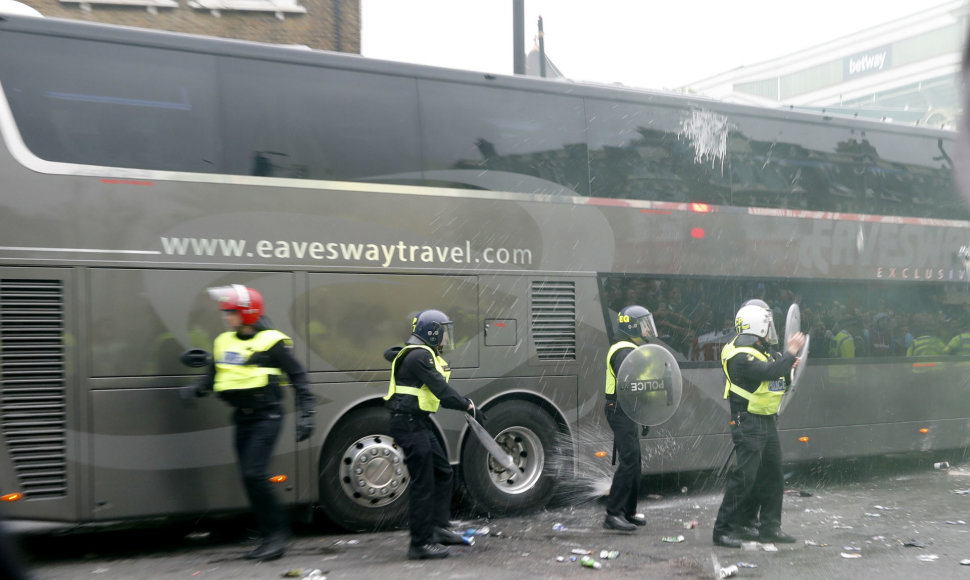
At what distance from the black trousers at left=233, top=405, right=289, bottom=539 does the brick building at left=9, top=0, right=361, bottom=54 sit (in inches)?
378

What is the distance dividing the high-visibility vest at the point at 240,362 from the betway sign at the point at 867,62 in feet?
224

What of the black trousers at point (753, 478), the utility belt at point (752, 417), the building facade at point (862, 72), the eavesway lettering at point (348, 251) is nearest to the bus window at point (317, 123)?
the eavesway lettering at point (348, 251)

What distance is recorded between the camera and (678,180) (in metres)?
9.16

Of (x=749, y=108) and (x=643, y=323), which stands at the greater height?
(x=749, y=108)

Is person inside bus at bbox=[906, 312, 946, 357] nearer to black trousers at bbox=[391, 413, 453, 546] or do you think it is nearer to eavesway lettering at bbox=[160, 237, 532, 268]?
eavesway lettering at bbox=[160, 237, 532, 268]

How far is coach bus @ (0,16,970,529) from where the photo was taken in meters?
6.48

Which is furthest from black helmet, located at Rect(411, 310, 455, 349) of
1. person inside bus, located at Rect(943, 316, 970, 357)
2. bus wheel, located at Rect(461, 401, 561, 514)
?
person inside bus, located at Rect(943, 316, 970, 357)

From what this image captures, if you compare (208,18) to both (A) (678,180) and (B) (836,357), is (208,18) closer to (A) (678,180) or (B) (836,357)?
(A) (678,180)

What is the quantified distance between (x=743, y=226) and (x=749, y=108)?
1.36 meters

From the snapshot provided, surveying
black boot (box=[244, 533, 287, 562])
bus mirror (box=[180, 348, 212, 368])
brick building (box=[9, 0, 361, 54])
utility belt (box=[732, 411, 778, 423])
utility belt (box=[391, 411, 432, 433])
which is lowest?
black boot (box=[244, 533, 287, 562])

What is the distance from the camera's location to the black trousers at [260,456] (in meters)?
6.29

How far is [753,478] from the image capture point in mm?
6773

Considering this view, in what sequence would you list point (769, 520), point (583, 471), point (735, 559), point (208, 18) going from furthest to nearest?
point (208, 18) < point (583, 471) < point (769, 520) < point (735, 559)

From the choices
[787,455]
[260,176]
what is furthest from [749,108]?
[260,176]
